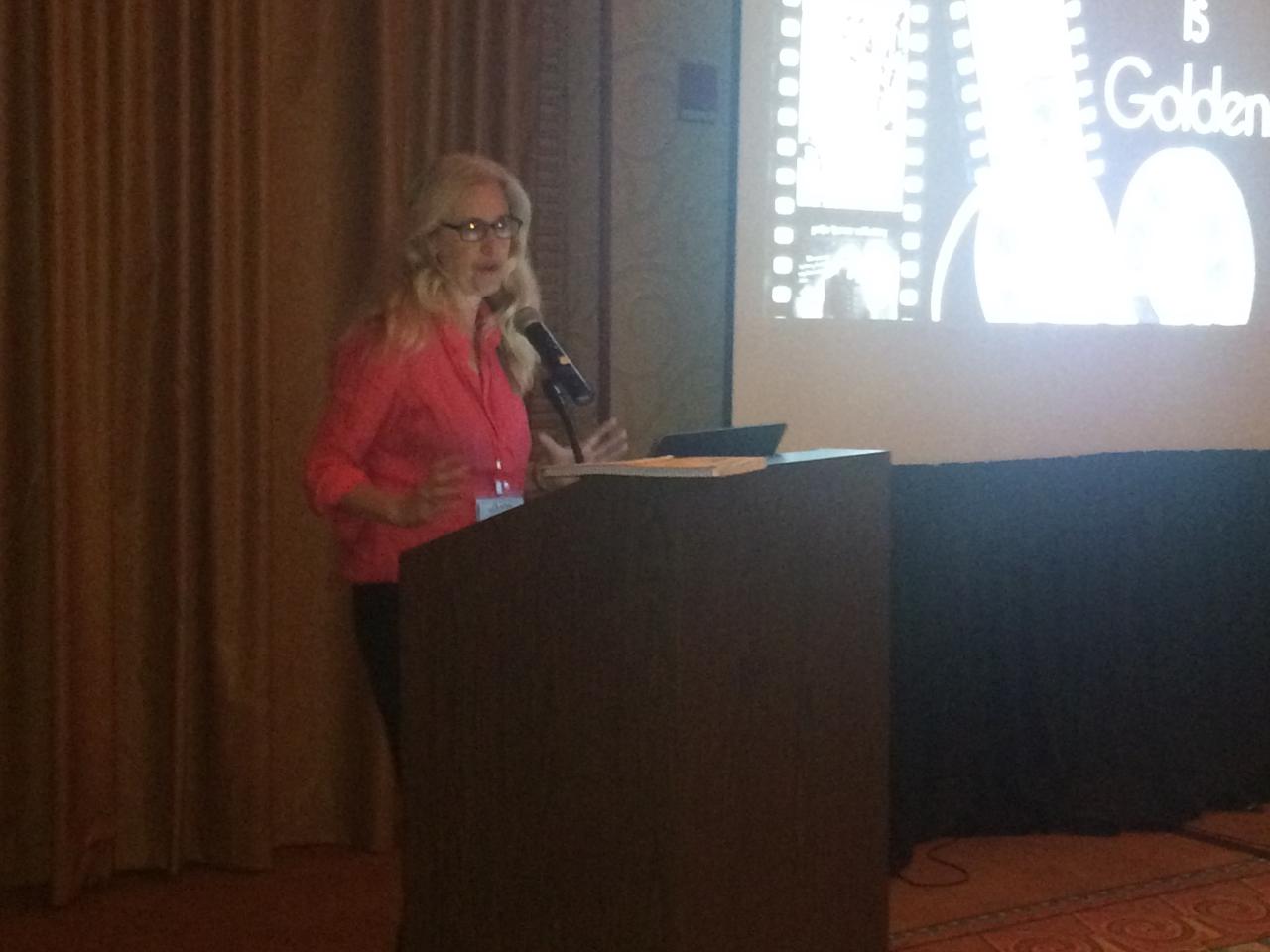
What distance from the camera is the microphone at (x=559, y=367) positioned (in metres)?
1.72

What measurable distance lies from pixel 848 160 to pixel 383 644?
186 cm

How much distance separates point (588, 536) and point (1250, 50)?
3259mm

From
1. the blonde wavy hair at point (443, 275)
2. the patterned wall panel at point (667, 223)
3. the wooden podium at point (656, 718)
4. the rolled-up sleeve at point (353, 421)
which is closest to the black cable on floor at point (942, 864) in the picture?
the patterned wall panel at point (667, 223)

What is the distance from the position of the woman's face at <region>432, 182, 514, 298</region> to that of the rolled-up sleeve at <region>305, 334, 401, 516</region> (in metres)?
0.18

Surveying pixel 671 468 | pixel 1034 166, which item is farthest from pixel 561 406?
pixel 1034 166

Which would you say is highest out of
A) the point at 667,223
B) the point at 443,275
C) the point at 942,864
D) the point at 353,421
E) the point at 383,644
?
the point at 667,223

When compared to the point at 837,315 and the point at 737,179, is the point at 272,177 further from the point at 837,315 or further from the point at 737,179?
the point at 837,315

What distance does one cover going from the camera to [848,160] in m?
3.11

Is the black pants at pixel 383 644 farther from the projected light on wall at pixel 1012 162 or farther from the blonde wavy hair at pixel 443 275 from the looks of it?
the projected light on wall at pixel 1012 162

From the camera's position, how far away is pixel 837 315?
10.4ft

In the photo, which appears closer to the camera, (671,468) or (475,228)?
(671,468)

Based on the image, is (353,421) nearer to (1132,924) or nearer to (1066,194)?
(1132,924)

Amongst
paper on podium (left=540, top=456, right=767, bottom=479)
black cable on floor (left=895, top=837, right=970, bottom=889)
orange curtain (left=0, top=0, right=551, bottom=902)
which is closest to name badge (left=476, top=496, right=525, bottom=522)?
paper on podium (left=540, top=456, right=767, bottom=479)

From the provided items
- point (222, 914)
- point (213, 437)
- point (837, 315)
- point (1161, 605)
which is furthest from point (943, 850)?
point (213, 437)
